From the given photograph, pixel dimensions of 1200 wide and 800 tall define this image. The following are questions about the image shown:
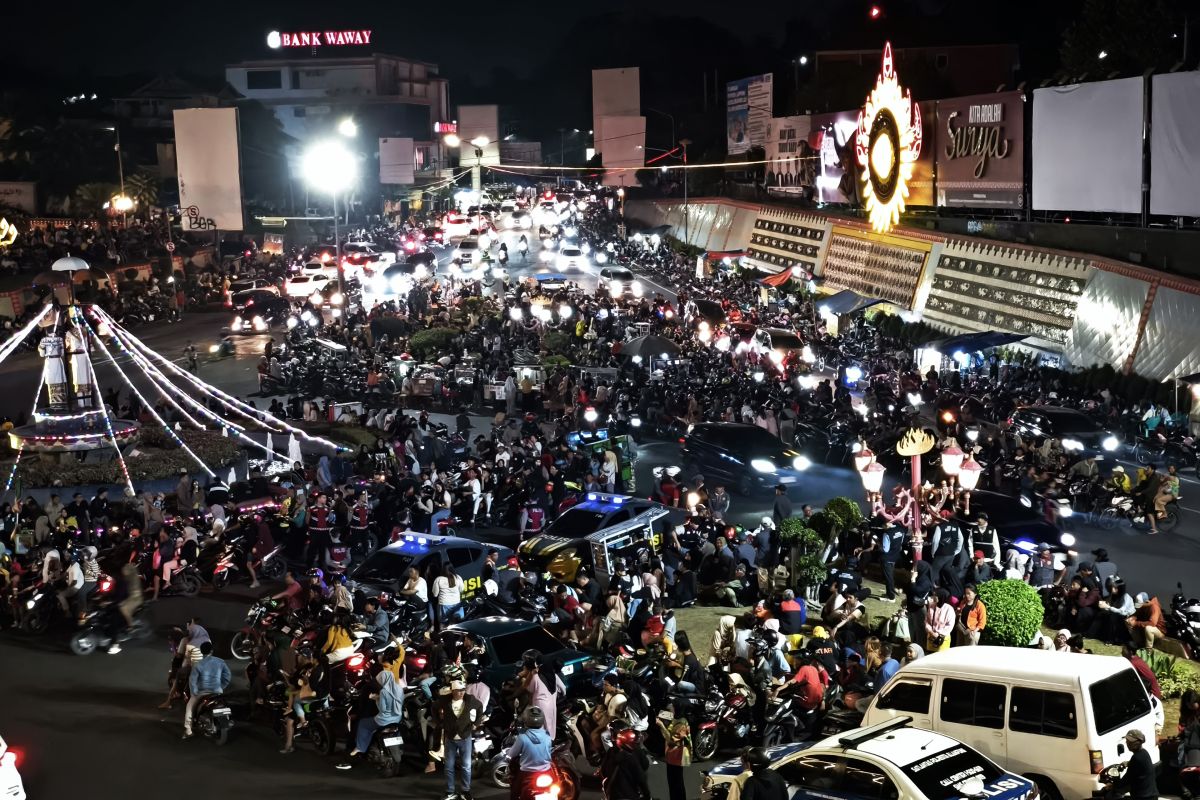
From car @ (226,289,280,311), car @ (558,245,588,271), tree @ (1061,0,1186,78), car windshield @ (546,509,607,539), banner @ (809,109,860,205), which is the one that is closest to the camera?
car windshield @ (546,509,607,539)

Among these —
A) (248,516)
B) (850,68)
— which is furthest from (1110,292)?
(850,68)

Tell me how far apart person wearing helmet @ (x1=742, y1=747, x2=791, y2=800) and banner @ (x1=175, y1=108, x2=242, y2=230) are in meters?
33.3

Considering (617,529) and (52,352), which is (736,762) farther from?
(52,352)

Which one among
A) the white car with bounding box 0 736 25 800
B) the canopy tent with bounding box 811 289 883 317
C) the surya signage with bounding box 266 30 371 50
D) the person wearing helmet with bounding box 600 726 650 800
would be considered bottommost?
the white car with bounding box 0 736 25 800

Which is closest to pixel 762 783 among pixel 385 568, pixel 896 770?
pixel 896 770

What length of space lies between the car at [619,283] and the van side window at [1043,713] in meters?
38.2

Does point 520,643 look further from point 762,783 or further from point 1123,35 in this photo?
point 1123,35

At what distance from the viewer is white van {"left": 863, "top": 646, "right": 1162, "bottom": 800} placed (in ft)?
32.5

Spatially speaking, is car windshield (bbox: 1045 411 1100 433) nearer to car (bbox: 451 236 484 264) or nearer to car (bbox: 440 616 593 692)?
car (bbox: 440 616 593 692)

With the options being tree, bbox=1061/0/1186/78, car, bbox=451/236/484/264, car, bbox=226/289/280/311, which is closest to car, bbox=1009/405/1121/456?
tree, bbox=1061/0/1186/78

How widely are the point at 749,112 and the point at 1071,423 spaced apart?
4860 centimetres

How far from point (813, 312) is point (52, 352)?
25.1 metres

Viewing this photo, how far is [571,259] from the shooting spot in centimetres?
6288

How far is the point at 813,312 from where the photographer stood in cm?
4369
